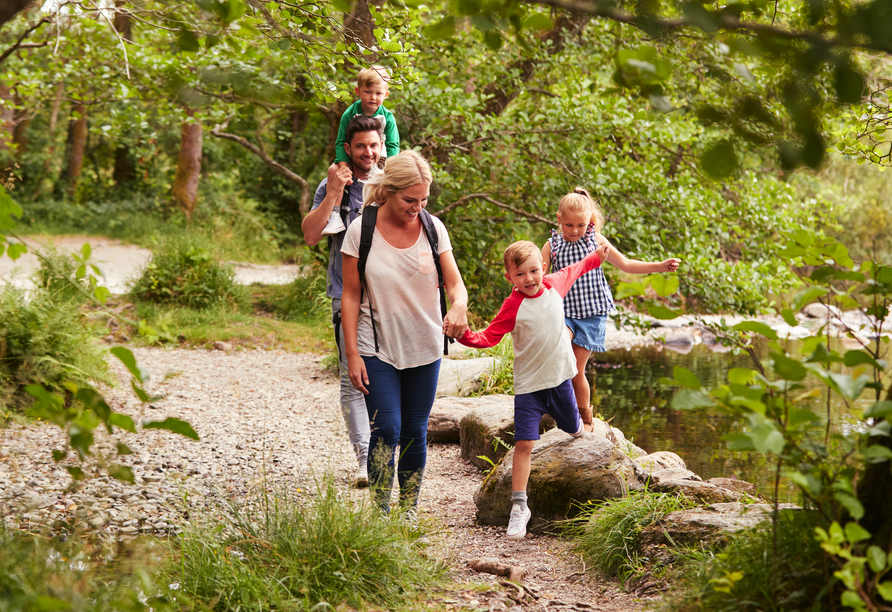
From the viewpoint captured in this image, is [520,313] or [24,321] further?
[24,321]

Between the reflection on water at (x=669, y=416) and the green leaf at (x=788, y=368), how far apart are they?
2.82m

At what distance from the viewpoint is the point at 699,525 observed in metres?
2.85

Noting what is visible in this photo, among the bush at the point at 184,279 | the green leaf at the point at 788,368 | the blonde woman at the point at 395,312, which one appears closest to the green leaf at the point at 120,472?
the blonde woman at the point at 395,312

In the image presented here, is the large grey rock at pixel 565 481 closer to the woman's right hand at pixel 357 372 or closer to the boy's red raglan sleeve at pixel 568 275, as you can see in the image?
Answer: the boy's red raglan sleeve at pixel 568 275

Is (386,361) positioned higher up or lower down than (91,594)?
higher up

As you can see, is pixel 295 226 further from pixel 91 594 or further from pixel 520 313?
pixel 91 594

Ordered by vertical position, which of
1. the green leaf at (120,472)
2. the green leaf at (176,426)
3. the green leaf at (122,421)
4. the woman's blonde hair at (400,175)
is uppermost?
the woman's blonde hair at (400,175)

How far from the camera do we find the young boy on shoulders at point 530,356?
352 centimetres

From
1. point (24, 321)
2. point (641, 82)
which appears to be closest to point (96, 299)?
point (641, 82)

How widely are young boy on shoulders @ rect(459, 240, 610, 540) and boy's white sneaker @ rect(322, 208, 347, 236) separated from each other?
97 cm

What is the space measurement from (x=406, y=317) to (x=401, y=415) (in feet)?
1.62

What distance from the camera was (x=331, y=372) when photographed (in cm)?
760

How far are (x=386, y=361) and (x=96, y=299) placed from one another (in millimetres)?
1559

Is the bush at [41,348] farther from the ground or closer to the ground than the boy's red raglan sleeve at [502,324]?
closer to the ground
